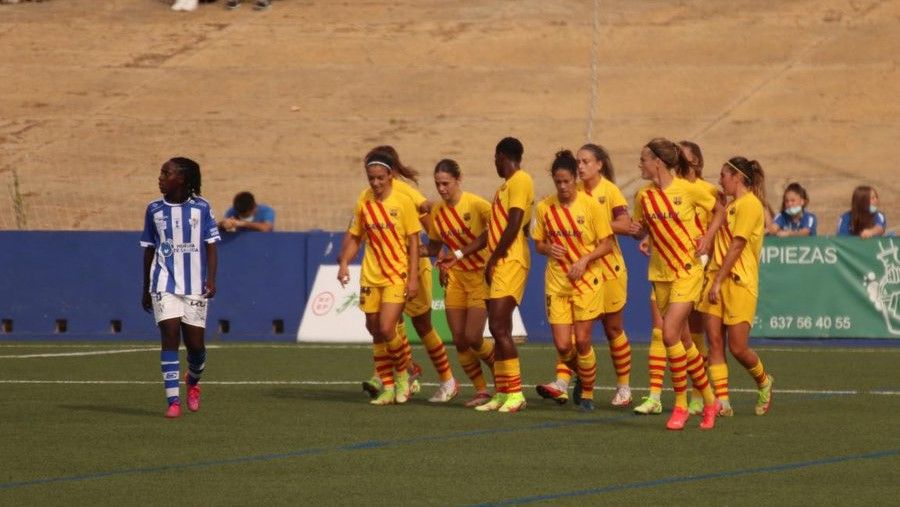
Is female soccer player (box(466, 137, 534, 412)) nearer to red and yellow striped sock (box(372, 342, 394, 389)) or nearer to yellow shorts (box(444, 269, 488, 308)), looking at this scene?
yellow shorts (box(444, 269, 488, 308))

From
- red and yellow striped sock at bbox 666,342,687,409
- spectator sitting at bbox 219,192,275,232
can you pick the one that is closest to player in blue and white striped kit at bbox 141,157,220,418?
A: red and yellow striped sock at bbox 666,342,687,409

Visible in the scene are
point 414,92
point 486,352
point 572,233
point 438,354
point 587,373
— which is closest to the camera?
point 572,233

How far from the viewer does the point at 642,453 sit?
11430 mm

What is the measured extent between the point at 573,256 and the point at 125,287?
10387 mm

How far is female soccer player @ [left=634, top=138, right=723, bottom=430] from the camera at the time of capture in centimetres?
1301

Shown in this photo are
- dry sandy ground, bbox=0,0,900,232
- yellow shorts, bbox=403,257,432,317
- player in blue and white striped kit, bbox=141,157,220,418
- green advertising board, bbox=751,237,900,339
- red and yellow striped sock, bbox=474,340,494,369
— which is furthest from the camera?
dry sandy ground, bbox=0,0,900,232

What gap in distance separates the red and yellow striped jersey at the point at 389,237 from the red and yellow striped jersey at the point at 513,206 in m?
0.67

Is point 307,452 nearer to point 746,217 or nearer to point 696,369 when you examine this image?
point 696,369

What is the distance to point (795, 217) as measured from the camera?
22.7 m

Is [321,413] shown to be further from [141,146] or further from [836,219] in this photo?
[141,146]

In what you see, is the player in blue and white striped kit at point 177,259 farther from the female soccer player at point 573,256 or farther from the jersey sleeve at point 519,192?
the female soccer player at point 573,256

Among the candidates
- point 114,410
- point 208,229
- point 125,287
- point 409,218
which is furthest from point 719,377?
point 125,287

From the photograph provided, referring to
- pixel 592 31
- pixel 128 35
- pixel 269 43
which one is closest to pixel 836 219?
pixel 592 31

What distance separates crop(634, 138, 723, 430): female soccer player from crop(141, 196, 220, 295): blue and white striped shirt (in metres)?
3.28
